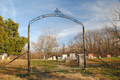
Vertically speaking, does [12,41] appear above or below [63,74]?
above

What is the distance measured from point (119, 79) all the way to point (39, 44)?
98.4 feet

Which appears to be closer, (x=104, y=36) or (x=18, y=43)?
(x=18, y=43)

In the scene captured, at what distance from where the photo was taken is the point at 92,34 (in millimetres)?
39188

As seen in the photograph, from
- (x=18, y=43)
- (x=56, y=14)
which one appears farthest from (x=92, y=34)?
(x=56, y=14)

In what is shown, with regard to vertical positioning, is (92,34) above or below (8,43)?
above

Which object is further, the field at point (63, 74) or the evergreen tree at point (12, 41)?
the evergreen tree at point (12, 41)

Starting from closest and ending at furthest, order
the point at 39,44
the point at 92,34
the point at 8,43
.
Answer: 1. the point at 8,43
2. the point at 39,44
3. the point at 92,34

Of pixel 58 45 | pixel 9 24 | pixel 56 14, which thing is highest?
pixel 9 24

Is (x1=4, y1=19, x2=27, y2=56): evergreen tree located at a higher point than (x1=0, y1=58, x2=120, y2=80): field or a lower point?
higher

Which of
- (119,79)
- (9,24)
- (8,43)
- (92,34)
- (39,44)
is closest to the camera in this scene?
(119,79)

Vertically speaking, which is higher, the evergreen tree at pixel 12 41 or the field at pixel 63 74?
the evergreen tree at pixel 12 41

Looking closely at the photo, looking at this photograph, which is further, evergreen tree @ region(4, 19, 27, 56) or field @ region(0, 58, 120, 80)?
evergreen tree @ region(4, 19, 27, 56)

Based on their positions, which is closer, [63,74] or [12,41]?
[63,74]

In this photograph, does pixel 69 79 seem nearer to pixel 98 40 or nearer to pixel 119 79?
pixel 119 79
